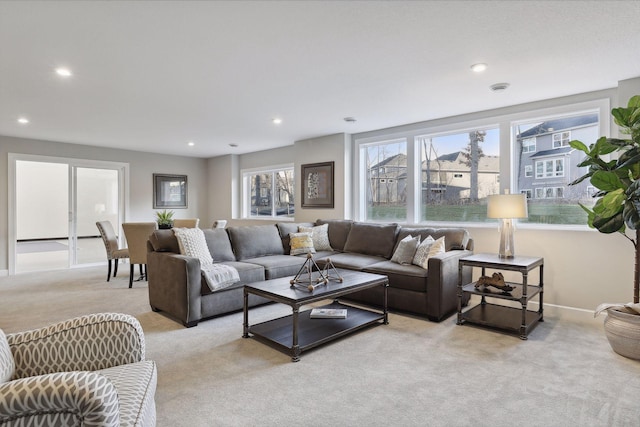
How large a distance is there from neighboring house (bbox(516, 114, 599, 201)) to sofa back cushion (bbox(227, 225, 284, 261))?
321 centimetres

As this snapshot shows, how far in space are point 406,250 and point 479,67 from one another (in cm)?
201

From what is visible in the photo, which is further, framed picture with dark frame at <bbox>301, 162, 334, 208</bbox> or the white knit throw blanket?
framed picture with dark frame at <bbox>301, 162, 334, 208</bbox>

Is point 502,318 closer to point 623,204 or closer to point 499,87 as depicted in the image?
point 623,204

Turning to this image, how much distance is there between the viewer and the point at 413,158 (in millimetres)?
5215

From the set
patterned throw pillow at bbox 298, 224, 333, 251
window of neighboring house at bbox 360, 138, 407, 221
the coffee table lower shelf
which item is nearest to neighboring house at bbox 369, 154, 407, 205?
window of neighboring house at bbox 360, 138, 407, 221

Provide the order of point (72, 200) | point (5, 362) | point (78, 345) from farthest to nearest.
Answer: point (72, 200) < point (78, 345) < point (5, 362)

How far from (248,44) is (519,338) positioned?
330 centimetres

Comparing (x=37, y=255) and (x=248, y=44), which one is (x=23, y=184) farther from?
(x=248, y=44)

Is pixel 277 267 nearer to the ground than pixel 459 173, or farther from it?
nearer to the ground

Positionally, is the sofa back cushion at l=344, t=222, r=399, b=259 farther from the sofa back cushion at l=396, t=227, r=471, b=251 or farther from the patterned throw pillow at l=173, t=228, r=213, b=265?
the patterned throw pillow at l=173, t=228, r=213, b=265

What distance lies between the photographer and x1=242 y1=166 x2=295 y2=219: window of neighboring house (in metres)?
7.38

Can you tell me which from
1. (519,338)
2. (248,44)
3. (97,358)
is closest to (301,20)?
(248,44)

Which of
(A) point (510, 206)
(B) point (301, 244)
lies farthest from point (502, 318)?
(B) point (301, 244)

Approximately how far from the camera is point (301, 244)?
495 centimetres
